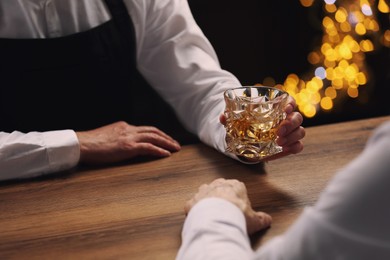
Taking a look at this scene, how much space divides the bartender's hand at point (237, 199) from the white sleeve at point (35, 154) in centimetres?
51

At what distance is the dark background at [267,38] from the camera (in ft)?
9.05

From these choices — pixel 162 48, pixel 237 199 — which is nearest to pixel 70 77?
pixel 162 48

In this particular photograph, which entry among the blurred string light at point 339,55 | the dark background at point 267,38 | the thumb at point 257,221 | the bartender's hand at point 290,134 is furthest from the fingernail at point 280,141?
the blurred string light at point 339,55

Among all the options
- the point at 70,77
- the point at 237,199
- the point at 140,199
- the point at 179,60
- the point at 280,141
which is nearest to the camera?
the point at 237,199

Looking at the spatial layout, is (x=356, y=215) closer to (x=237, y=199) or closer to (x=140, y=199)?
(x=237, y=199)

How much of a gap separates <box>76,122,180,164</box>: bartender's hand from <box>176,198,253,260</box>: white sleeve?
1.79 feet

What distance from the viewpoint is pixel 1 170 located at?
Result: 5.21 feet

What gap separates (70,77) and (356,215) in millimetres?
1421

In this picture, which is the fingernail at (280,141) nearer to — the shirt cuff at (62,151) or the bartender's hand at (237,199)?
the bartender's hand at (237,199)

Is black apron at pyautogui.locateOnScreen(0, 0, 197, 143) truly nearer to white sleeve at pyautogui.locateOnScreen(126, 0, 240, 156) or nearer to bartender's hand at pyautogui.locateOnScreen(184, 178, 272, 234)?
white sleeve at pyautogui.locateOnScreen(126, 0, 240, 156)

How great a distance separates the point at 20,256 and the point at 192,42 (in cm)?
115

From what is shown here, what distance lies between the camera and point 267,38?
9.54 ft

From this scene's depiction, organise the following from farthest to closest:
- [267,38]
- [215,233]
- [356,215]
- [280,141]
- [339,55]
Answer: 1. [339,55]
2. [267,38]
3. [280,141]
4. [215,233]
5. [356,215]

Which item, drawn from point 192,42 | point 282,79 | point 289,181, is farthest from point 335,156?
point 282,79
